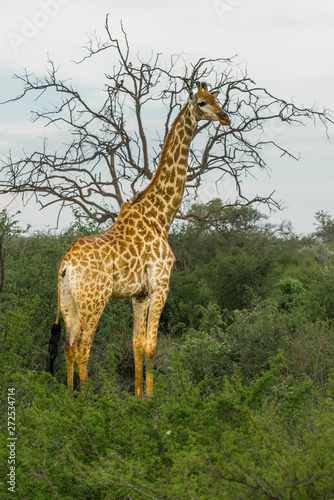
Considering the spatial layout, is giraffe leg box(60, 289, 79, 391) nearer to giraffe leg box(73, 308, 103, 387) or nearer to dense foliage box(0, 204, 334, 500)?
giraffe leg box(73, 308, 103, 387)

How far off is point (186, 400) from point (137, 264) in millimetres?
2880

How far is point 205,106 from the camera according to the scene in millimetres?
7602

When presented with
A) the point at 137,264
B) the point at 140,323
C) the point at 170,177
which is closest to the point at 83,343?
the point at 140,323

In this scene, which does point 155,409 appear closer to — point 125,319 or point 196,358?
point 196,358

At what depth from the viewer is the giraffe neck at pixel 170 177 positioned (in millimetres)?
7734

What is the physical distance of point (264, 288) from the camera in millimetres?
14477

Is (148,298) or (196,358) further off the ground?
(148,298)

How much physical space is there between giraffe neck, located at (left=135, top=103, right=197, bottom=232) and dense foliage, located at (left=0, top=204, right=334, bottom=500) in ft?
5.51

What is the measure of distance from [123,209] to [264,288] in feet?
24.1

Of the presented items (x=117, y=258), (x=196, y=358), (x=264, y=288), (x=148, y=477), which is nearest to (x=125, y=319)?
(x=196, y=358)

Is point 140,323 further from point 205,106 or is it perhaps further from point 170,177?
point 205,106

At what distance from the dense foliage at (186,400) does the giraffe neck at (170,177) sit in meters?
1.68

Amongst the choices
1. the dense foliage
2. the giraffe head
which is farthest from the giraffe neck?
the dense foliage

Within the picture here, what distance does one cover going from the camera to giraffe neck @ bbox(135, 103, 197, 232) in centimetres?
773
